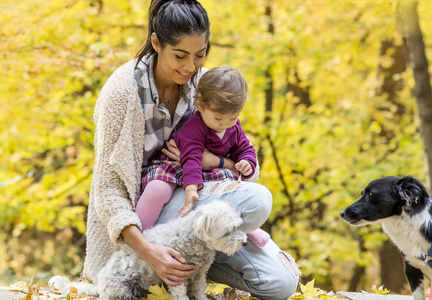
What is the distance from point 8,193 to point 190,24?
514 cm

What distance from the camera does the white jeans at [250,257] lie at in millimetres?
2354

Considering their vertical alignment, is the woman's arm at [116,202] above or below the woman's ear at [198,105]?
below

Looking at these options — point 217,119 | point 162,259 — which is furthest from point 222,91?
point 162,259

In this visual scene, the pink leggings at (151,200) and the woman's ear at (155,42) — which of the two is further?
the woman's ear at (155,42)

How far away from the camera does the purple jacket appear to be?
235 cm

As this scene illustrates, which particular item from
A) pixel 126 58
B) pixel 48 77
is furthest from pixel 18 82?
pixel 126 58

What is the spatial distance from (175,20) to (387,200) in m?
1.52

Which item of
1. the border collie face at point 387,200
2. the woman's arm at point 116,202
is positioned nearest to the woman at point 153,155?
the woman's arm at point 116,202

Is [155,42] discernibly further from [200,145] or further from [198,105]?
[200,145]

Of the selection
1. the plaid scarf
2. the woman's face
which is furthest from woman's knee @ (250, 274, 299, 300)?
the woman's face

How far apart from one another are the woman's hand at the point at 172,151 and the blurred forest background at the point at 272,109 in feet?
9.52

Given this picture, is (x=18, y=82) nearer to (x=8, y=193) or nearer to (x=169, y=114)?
(x=8, y=193)

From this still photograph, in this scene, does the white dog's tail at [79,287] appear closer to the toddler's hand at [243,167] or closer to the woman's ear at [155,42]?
the toddler's hand at [243,167]

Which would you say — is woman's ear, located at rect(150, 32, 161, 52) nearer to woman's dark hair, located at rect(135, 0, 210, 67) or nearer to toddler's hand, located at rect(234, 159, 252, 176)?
woman's dark hair, located at rect(135, 0, 210, 67)
